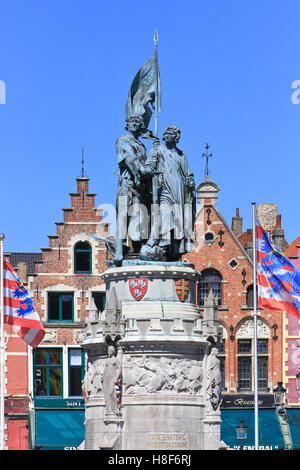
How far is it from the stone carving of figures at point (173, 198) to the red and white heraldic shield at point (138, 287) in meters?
1.02

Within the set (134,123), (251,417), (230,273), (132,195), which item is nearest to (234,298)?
(230,273)

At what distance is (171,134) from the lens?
36219mm

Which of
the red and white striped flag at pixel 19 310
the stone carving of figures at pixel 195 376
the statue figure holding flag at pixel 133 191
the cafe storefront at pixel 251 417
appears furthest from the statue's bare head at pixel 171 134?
the cafe storefront at pixel 251 417

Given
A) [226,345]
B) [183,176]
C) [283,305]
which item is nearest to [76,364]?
[226,345]

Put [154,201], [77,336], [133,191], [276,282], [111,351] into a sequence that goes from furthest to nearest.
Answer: [77,336]
[276,282]
[133,191]
[154,201]
[111,351]

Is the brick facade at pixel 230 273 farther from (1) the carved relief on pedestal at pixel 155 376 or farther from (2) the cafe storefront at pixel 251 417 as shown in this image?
(1) the carved relief on pedestal at pixel 155 376

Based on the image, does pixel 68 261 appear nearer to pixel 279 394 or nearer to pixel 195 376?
pixel 279 394

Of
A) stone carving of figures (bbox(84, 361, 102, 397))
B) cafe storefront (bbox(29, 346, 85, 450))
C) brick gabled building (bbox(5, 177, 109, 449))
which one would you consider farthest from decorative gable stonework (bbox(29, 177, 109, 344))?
stone carving of figures (bbox(84, 361, 102, 397))

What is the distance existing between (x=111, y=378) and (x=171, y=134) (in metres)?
6.45

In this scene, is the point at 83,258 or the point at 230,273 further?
the point at 230,273

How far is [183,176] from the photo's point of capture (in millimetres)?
36281

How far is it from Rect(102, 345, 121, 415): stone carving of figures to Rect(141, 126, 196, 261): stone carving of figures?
9.63ft
